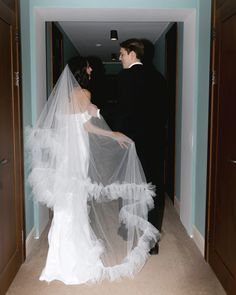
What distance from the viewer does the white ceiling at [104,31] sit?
528 cm

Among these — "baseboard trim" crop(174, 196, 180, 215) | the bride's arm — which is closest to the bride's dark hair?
the bride's arm

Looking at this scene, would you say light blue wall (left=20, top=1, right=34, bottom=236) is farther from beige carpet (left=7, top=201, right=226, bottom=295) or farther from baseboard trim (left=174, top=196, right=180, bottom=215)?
baseboard trim (left=174, top=196, right=180, bottom=215)

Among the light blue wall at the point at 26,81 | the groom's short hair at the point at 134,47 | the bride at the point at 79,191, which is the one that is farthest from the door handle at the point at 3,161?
the groom's short hair at the point at 134,47

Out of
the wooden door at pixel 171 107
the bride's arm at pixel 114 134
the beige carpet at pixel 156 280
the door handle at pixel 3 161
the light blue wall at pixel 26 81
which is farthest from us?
the wooden door at pixel 171 107

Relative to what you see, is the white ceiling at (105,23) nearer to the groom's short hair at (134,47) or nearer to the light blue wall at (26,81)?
the light blue wall at (26,81)

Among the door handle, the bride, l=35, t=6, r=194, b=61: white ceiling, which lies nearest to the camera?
the door handle

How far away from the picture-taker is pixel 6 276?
2.55 meters

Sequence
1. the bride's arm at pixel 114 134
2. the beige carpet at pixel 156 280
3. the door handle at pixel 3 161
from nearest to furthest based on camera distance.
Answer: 1. the door handle at pixel 3 161
2. the beige carpet at pixel 156 280
3. the bride's arm at pixel 114 134

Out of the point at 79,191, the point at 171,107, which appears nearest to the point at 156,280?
the point at 79,191

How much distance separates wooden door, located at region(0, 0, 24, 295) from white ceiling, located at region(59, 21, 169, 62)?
8.06 feet

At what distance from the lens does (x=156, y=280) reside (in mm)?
2779

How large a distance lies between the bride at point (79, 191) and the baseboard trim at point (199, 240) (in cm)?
59

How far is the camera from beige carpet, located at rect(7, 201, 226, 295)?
2.61m

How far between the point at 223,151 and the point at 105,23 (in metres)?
3.30
